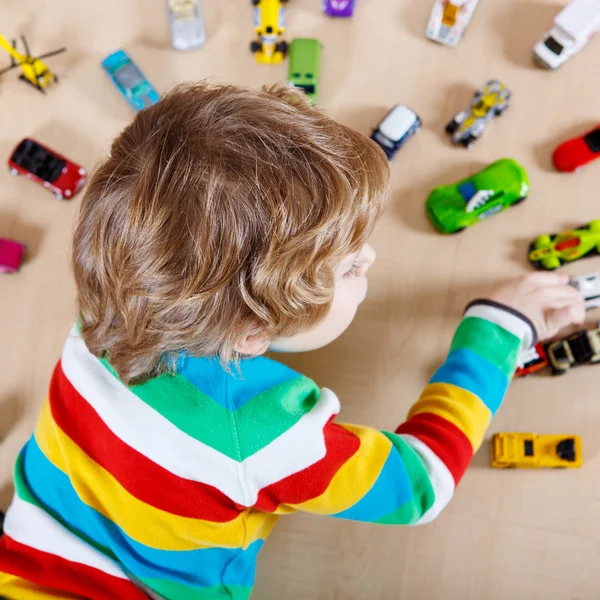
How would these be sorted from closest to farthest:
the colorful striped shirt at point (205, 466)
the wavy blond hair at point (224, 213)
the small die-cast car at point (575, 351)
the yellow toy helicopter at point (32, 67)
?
the wavy blond hair at point (224, 213) < the colorful striped shirt at point (205, 466) < the small die-cast car at point (575, 351) < the yellow toy helicopter at point (32, 67)

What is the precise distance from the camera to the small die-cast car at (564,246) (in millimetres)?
587

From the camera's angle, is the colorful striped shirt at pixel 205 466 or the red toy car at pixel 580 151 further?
the red toy car at pixel 580 151

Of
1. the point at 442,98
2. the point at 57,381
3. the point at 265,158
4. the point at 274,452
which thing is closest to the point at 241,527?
the point at 274,452

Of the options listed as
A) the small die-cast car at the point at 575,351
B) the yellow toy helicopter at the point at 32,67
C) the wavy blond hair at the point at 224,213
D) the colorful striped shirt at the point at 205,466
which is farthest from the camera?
the yellow toy helicopter at the point at 32,67

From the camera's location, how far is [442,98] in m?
0.66

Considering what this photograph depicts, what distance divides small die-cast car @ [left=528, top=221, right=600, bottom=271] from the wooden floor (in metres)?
0.01

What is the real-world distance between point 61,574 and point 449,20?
70 centimetres

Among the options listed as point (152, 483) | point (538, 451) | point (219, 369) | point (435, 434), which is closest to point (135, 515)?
point (152, 483)

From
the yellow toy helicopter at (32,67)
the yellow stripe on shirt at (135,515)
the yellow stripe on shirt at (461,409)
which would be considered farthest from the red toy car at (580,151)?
the yellow toy helicopter at (32,67)

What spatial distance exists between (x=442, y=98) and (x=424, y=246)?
18 centimetres

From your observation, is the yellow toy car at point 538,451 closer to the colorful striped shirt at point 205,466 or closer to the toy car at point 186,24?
the colorful striped shirt at point 205,466

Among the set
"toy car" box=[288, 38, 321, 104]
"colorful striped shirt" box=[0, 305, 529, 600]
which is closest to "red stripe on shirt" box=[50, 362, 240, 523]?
"colorful striped shirt" box=[0, 305, 529, 600]

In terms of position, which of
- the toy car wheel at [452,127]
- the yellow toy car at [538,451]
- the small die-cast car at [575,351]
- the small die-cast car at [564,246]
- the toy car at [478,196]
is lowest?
the yellow toy car at [538,451]

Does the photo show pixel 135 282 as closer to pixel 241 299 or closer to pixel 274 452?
pixel 241 299
